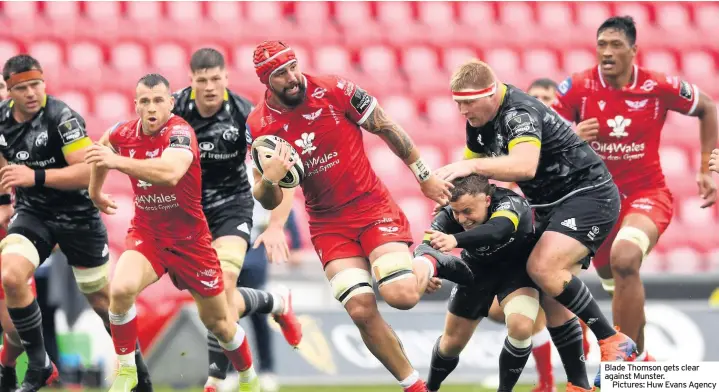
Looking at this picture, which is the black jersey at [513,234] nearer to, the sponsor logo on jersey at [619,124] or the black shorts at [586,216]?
the black shorts at [586,216]

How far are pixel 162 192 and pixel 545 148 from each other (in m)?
2.65

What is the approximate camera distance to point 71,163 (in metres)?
8.41

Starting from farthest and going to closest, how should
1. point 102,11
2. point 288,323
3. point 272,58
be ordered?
point 102,11
point 288,323
point 272,58

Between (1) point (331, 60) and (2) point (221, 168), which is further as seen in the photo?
(1) point (331, 60)

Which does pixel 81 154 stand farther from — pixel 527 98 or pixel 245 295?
pixel 527 98

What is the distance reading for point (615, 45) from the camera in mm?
8836

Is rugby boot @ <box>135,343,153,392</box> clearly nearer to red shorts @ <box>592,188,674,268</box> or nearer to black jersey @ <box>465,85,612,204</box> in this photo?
black jersey @ <box>465,85,612,204</box>

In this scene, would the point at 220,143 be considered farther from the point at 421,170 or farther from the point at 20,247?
the point at 421,170

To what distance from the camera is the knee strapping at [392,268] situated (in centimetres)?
747

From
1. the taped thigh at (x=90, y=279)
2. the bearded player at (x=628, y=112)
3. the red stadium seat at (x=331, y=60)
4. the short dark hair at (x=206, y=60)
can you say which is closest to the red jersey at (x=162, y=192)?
the short dark hair at (x=206, y=60)

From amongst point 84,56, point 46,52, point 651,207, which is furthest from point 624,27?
point 46,52

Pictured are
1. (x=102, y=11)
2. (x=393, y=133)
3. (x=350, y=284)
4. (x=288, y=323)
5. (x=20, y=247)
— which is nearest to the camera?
(x=350, y=284)

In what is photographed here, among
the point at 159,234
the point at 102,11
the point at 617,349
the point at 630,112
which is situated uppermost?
the point at 102,11

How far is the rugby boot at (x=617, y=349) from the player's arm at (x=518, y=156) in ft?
4.05
